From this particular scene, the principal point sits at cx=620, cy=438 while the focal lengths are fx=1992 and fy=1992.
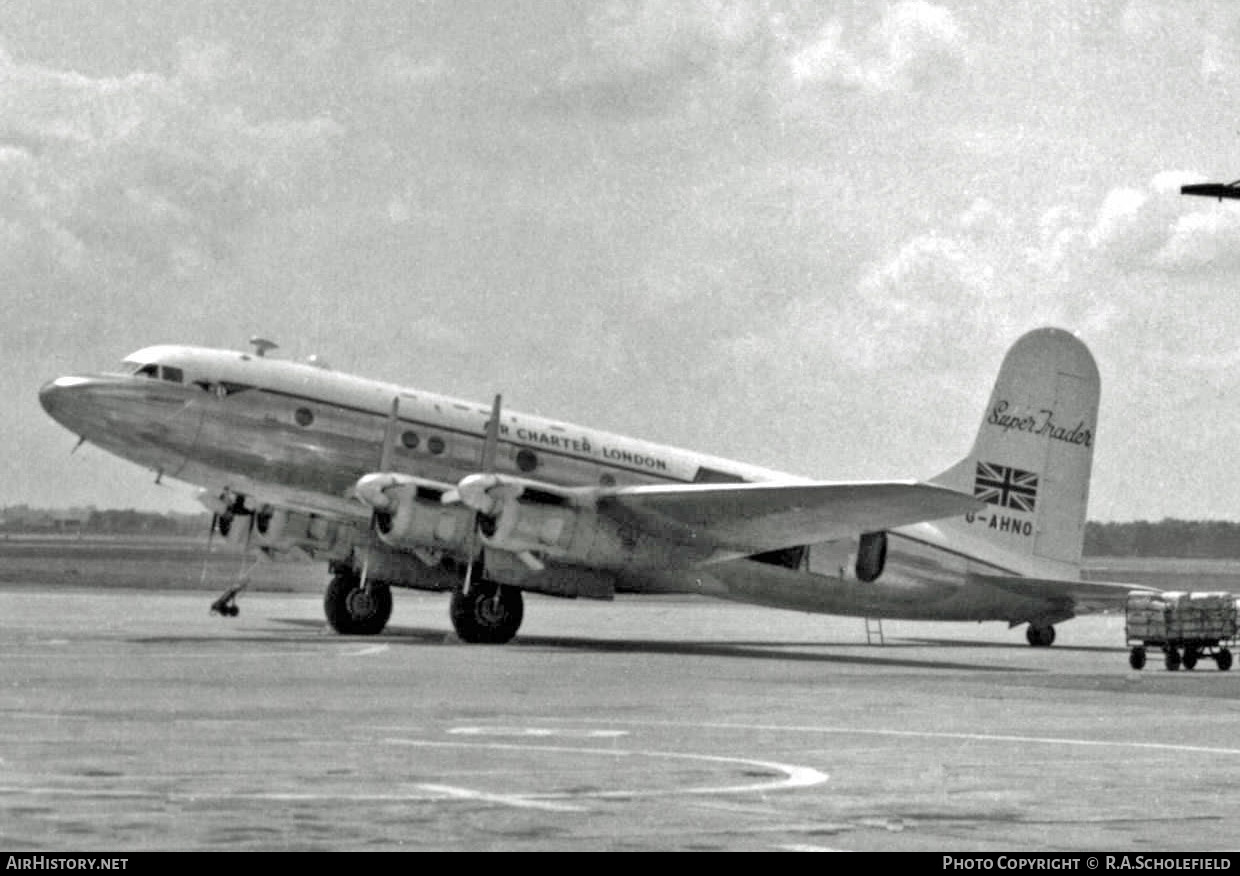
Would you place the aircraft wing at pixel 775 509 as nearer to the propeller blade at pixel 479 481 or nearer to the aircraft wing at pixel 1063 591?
the propeller blade at pixel 479 481

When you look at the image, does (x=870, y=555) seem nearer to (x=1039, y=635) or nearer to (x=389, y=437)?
(x=1039, y=635)

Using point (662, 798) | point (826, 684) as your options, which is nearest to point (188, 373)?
point (826, 684)

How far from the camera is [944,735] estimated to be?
18.0m

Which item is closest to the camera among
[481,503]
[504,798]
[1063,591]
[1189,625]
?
[504,798]

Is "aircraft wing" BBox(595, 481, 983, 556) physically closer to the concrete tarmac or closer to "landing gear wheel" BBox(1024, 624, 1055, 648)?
the concrete tarmac

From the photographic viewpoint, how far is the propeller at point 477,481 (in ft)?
111

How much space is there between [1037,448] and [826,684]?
1904 centimetres

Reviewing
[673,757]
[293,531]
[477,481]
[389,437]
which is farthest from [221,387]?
[673,757]

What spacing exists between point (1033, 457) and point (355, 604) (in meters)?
15.2

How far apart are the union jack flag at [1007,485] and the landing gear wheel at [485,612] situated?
12.4 meters

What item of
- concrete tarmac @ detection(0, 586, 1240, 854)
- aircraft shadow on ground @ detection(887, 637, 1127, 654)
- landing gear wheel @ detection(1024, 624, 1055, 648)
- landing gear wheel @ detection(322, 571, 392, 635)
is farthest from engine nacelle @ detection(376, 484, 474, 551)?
landing gear wheel @ detection(1024, 624, 1055, 648)

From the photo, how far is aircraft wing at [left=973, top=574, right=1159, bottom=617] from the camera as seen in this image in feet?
138

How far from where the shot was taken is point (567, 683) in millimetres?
25062

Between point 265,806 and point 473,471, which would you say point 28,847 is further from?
point 473,471
